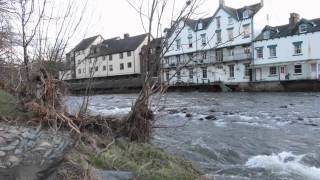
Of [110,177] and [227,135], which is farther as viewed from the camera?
[227,135]

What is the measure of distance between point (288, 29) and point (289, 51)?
3048 millimetres

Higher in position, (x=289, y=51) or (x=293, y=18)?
(x=293, y=18)

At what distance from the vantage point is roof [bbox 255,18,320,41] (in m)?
48.1

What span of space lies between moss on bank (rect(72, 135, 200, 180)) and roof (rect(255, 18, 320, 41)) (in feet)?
143

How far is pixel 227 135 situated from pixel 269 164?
5.24m

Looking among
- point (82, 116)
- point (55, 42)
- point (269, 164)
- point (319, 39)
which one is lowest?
point (269, 164)

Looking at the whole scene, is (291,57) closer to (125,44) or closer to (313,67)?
(313,67)

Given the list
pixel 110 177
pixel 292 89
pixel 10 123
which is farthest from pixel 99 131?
pixel 292 89

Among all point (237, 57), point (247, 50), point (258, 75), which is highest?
point (247, 50)

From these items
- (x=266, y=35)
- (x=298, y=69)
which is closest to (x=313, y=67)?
(x=298, y=69)

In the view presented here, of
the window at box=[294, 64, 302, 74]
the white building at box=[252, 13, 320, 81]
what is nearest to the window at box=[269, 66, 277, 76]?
the white building at box=[252, 13, 320, 81]

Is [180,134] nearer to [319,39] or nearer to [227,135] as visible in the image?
[227,135]

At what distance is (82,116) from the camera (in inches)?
310

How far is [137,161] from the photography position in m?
6.90
